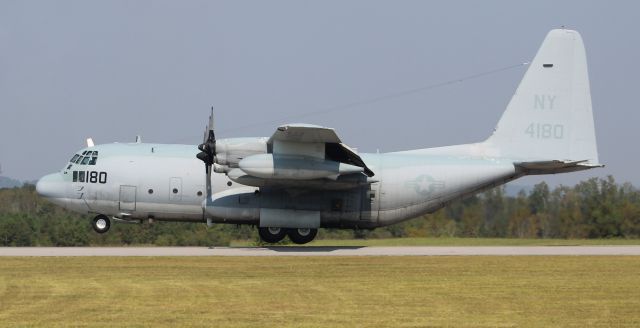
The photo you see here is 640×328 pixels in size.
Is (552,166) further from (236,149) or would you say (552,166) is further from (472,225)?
(472,225)

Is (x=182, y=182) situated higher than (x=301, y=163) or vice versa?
(x=301, y=163)

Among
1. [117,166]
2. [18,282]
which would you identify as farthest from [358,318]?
[117,166]

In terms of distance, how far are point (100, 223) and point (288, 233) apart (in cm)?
575

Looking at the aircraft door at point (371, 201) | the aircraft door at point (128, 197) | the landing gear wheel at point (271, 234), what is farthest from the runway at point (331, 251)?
the aircraft door at point (128, 197)

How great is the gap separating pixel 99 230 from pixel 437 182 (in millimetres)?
10390

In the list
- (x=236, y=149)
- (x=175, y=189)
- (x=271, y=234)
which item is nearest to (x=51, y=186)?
(x=175, y=189)

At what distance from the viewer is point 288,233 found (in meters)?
29.3

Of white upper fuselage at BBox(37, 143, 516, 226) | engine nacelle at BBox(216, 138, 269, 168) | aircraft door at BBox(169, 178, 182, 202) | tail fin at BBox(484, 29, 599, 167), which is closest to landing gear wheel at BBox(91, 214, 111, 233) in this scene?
white upper fuselage at BBox(37, 143, 516, 226)

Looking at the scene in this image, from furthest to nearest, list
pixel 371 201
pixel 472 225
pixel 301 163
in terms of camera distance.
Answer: pixel 472 225 < pixel 371 201 < pixel 301 163

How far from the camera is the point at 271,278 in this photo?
19.6 m

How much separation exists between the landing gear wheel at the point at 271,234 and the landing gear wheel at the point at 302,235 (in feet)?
1.04

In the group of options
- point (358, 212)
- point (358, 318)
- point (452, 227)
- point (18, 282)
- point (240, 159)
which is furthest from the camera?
point (452, 227)

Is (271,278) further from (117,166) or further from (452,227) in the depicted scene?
(452,227)

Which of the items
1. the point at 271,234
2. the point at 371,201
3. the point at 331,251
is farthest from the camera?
the point at 271,234
